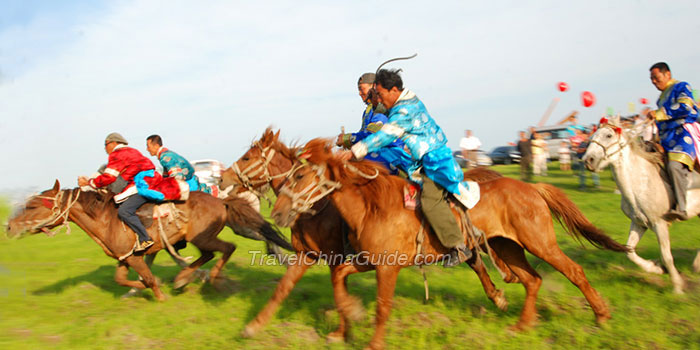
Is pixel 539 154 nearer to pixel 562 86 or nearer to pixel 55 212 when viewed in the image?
pixel 562 86

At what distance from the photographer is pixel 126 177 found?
6.51 meters

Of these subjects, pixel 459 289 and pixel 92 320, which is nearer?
pixel 92 320

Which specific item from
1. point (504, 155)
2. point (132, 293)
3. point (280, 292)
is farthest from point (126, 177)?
point (504, 155)

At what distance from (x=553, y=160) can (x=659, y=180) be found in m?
22.4

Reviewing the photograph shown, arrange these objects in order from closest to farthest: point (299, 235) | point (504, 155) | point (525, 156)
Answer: point (299, 235), point (525, 156), point (504, 155)

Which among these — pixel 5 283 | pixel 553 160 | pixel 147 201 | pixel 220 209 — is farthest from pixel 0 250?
pixel 553 160

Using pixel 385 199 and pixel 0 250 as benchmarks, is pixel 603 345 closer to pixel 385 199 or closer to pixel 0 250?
pixel 385 199

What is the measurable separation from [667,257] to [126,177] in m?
7.11

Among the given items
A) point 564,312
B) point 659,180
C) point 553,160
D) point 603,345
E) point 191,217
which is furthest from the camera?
point 553,160

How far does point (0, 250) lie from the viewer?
8.10m

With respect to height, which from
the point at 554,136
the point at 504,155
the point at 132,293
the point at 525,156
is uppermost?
the point at 554,136

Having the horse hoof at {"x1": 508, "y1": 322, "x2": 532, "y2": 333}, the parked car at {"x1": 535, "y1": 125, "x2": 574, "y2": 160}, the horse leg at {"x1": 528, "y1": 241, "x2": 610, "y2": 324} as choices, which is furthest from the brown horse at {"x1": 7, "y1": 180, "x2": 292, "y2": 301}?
the parked car at {"x1": 535, "y1": 125, "x2": 574, "y2": 160}

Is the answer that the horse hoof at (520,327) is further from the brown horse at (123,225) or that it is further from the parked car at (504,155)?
the parked car at (504,155)

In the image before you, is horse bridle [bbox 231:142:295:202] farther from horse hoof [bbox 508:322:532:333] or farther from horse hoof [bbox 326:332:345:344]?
horse hoof [bbox 508:322:532:333]
